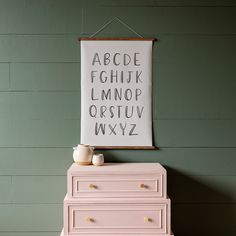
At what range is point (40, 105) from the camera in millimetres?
2051

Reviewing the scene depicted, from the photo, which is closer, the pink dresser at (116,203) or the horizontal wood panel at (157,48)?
the pink dresser at (116,203)

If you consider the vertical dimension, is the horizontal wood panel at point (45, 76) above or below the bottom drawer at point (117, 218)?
above

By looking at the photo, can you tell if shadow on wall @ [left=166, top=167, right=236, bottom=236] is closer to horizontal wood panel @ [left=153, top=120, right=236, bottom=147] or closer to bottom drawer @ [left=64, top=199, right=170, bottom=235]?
horizontal wood panel @ [left=153, top=120, right=236, bottom=147]

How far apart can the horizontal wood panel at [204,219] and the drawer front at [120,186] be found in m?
0.38

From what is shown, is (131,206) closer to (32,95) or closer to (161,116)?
(161,116)

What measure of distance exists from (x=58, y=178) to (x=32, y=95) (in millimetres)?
585

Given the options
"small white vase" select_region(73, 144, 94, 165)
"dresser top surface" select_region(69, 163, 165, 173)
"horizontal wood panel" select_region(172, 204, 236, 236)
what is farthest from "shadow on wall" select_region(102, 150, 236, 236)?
"small white vase" select_region(73, 144, 94, 165)

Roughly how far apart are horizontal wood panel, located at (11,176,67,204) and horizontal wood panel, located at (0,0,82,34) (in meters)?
0.99

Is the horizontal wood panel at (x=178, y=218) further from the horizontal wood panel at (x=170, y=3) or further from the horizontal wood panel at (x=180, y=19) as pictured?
the horizontal wood panel at (x=170, y=3)

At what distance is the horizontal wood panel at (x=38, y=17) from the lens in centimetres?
205

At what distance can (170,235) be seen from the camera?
→ 1741 mm

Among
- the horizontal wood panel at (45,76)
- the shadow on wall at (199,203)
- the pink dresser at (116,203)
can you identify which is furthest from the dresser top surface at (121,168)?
the horizontal wood panel at (45,76)

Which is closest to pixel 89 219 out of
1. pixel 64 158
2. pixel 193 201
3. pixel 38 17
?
pixel 64 158

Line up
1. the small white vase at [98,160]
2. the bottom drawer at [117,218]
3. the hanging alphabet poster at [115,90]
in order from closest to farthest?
the bottom drawer at [117,218]
the small white vase at [98,160]
the hanging alphabet poster at [115,90]
